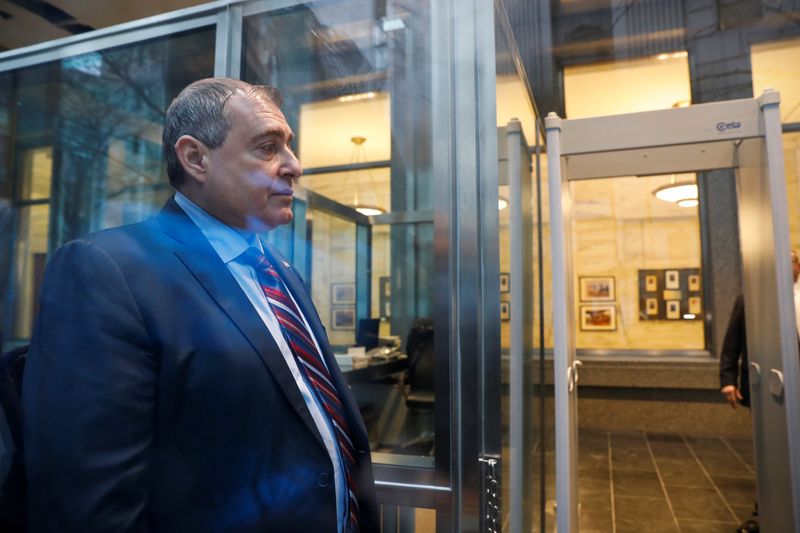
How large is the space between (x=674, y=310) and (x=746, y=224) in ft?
11.0

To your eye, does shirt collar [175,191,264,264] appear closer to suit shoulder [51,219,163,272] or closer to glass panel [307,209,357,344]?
suit shoulder [51,219,163,272]

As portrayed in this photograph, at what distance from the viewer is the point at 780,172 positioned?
1437 mm

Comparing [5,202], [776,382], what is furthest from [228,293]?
[776,382]

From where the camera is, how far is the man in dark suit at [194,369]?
56 cm

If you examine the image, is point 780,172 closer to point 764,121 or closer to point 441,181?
point 764,121

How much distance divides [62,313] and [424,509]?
2.35 ft

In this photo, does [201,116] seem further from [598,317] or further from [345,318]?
[598,317]

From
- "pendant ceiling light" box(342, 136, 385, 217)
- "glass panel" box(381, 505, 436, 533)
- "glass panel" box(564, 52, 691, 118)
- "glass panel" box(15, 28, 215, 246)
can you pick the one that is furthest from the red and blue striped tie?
"glass panel" box(564, 52, 691, 118)

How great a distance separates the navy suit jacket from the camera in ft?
1.84

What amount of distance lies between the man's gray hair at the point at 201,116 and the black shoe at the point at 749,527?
2.71 metres

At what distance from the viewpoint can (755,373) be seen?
1.70m

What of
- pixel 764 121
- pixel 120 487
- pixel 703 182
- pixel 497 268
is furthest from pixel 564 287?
pixel 703 182

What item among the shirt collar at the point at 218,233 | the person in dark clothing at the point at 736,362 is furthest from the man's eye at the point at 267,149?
the person in dark clothing at the point at 736,362

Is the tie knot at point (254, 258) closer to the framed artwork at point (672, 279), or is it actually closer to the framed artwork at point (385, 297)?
the framed artwork at point (385, 297)
